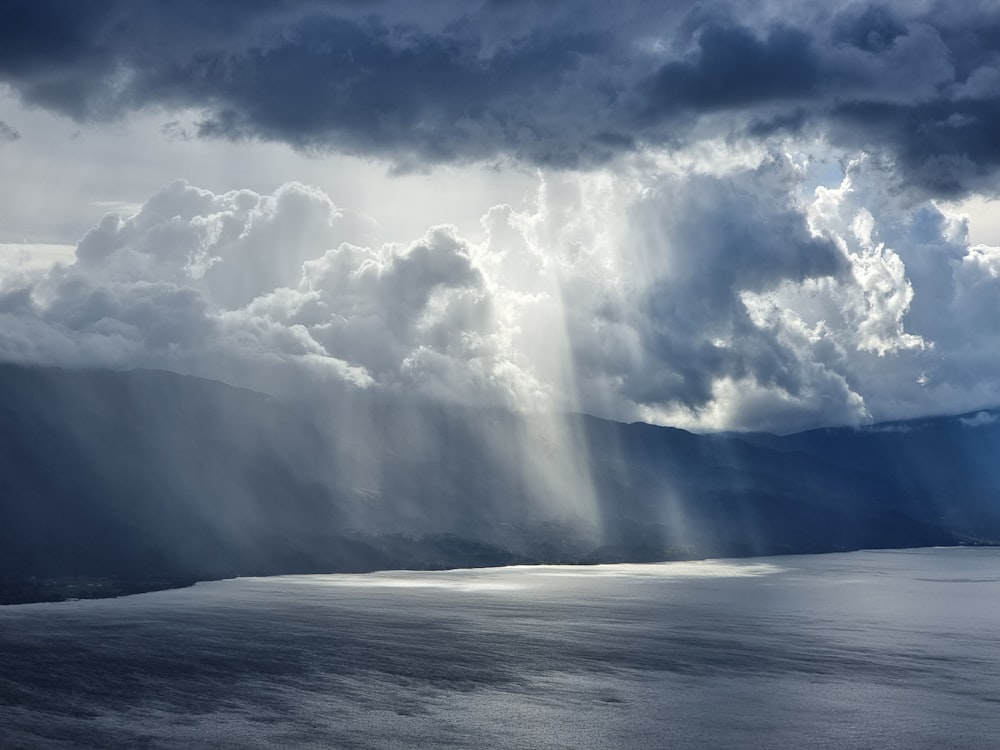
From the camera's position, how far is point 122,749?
128750mm

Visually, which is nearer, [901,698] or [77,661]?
[901,698]

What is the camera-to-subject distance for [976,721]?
14588cm

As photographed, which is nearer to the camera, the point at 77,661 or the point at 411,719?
the point at 411,719

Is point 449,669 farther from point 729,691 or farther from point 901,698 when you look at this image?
point 901,698

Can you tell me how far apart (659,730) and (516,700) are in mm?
28546

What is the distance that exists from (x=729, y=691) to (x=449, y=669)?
50889 millimetres

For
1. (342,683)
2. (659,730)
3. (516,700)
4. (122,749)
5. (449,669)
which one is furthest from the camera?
(449,669)

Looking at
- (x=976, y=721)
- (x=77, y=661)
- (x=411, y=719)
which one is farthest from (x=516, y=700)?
(x=77, y=661)

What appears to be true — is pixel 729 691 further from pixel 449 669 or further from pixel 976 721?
pixel 449 669

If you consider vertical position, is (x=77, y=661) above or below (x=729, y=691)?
above

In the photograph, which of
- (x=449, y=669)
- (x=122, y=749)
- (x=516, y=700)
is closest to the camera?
(x=122, y=749)

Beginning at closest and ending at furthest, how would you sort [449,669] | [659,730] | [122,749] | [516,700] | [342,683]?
[122,749]
[659,730]
[516,700]
[342,683]
[449,669]

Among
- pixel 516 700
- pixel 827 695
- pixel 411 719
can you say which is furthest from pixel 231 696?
pixel 827 695

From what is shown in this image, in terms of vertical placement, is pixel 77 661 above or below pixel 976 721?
above
